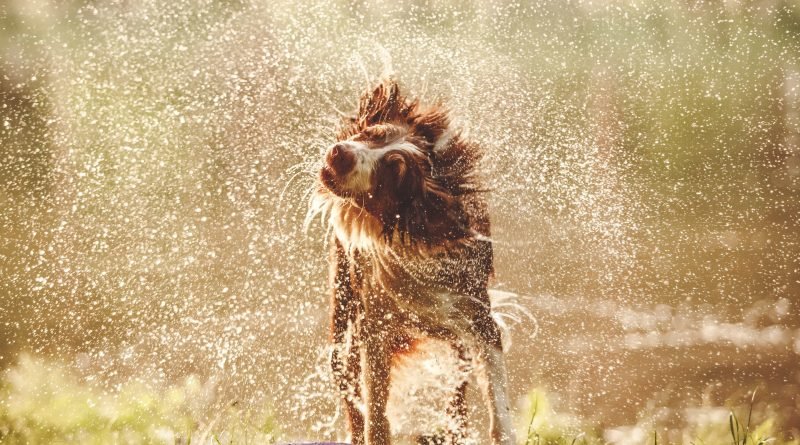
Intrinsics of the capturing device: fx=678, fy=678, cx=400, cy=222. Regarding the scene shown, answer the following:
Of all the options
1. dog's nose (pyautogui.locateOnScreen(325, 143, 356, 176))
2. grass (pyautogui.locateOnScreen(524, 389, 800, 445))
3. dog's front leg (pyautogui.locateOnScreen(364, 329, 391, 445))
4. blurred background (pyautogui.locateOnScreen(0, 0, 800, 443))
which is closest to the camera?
dog's nose (pyautogui.locateOnScreen(325, 143, 356, 176))

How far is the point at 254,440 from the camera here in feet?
9.82

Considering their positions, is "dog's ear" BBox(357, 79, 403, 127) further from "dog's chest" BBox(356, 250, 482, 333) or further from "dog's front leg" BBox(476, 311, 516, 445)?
"dog's front leg" BBox(476, 311, 516, 445)

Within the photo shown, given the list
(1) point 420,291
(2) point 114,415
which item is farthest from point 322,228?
(2) point 114,415

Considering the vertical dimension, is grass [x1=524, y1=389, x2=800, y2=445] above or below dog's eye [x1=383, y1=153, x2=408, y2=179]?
below

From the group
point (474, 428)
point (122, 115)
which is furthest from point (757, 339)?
point (122, 115)

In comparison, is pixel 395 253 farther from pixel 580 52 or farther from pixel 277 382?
pixel 580 52

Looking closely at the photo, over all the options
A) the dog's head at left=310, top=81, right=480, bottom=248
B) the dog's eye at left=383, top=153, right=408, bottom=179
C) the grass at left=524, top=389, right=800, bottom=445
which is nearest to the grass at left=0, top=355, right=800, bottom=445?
the grass at left=524, top=389, right=800, bottom=445

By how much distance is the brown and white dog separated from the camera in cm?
240

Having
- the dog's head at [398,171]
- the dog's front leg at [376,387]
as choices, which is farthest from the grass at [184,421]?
the dog's head at [398,171]

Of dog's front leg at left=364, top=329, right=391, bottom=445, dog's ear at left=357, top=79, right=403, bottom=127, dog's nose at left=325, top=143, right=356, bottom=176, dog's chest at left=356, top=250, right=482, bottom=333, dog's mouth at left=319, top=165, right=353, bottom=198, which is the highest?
dog's ear at left=357, top=79, right=403, bottom=127

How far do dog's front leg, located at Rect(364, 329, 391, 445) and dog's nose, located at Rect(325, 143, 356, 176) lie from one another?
675 mm

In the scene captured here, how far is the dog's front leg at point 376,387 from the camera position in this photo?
2516 mm

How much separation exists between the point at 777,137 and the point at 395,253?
5.06 metres

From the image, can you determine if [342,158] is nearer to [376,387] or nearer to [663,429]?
[376,387]
